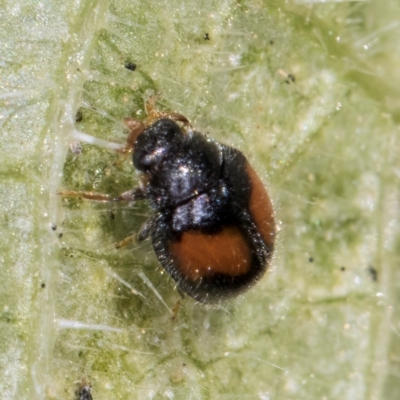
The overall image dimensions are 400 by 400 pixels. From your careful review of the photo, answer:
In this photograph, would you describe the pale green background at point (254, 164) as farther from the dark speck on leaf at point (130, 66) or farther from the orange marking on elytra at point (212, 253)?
the orange marking on elytra at point (212, 253)

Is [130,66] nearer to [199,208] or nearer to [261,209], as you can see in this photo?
[199,208]

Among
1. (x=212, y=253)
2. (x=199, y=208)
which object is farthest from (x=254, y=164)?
(x=212, y=253)

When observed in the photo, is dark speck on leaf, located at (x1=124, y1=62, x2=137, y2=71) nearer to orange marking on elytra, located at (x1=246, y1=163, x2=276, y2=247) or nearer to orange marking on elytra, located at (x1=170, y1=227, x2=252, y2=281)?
orange marking on elytra, located at (x1=246, y1=163, x2=276, y2=247)

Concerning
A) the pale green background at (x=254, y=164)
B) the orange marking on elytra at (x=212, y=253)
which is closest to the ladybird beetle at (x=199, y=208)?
the orange marking on elytra at (x=212, y=253)

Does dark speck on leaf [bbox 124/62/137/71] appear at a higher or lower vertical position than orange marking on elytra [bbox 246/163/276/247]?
higher

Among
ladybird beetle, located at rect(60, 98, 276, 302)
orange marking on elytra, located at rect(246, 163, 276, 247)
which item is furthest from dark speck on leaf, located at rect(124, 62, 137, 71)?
orange marking on elytra, located at rect(246, 163, 276, 247)

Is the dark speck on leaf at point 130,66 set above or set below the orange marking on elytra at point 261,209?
above
